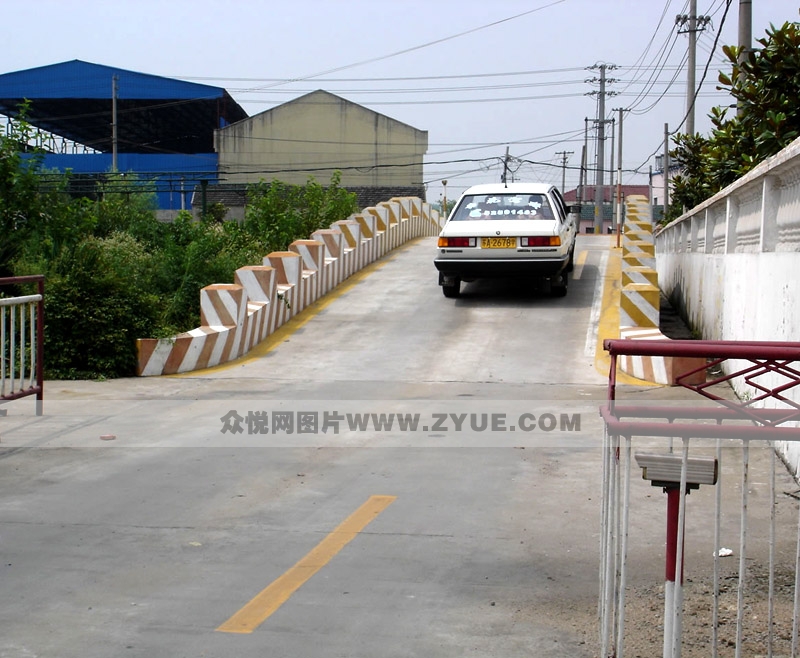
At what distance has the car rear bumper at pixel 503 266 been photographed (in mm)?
15758

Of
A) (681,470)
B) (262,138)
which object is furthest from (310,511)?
(262,138)

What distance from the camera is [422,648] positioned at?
4.22 meters

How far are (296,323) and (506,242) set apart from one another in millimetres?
3591

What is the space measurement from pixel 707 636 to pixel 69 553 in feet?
11.2

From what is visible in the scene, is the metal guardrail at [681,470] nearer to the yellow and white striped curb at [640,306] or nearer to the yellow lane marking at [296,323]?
the yellow and white striped curb at [640,306]

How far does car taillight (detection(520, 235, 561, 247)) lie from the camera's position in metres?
15.6

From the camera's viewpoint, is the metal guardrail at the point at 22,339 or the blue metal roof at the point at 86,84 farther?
the blue metal roof at the point at 86,84

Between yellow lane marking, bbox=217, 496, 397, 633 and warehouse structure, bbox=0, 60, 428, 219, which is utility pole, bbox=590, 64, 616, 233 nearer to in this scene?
warehouse structure, bbox=0, 60, 428, 219

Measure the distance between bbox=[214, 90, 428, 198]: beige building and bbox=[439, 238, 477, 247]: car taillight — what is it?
141ft

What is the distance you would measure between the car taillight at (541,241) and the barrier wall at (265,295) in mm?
3660

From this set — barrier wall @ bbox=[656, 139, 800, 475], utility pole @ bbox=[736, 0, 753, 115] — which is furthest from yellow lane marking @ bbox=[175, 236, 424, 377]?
utility pole @ bbox=[736, 0, 753, 115]

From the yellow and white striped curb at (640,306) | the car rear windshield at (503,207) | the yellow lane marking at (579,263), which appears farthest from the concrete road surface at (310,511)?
the yellow lane marking at (579,263)

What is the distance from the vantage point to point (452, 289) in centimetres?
1675

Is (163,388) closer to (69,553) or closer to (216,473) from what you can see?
(216,473)
